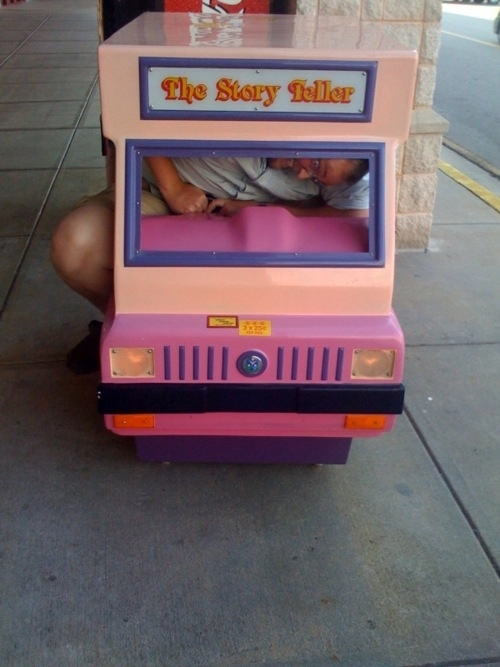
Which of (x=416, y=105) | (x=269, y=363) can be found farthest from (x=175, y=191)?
(x=416, y=105)

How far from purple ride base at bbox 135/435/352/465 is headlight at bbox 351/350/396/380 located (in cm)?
38

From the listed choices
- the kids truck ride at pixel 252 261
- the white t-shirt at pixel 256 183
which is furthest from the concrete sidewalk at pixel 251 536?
→ the white t-shirt at pixel 256 183

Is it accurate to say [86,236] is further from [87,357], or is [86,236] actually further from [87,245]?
[87,357]

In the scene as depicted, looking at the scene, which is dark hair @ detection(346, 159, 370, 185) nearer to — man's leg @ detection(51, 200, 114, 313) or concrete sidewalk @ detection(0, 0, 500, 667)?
man's leg @ detection(51, 200, 114, 313)

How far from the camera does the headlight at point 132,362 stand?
2219 millimetres

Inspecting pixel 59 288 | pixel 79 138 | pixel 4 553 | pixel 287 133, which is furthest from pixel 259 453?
pixel 79 138

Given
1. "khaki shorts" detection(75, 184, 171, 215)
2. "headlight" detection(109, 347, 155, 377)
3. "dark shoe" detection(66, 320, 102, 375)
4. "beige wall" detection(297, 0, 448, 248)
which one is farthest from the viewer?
"beige wall" detection(297, 0, 448, 248)

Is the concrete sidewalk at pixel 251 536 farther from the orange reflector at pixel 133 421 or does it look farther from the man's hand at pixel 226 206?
the man's hand at pixel 226 206

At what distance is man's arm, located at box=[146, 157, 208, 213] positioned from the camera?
256cm

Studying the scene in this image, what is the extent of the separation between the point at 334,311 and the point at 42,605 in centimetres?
122

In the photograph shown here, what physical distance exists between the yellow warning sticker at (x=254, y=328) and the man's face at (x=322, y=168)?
0.53 meters

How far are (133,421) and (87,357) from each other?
104 cm

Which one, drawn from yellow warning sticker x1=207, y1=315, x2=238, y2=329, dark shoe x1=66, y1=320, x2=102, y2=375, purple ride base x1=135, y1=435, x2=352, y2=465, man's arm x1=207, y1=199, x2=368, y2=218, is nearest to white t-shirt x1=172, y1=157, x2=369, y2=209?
man's arm x1=207, y1=199, x2=368, y2=218

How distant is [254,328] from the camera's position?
2.24m
